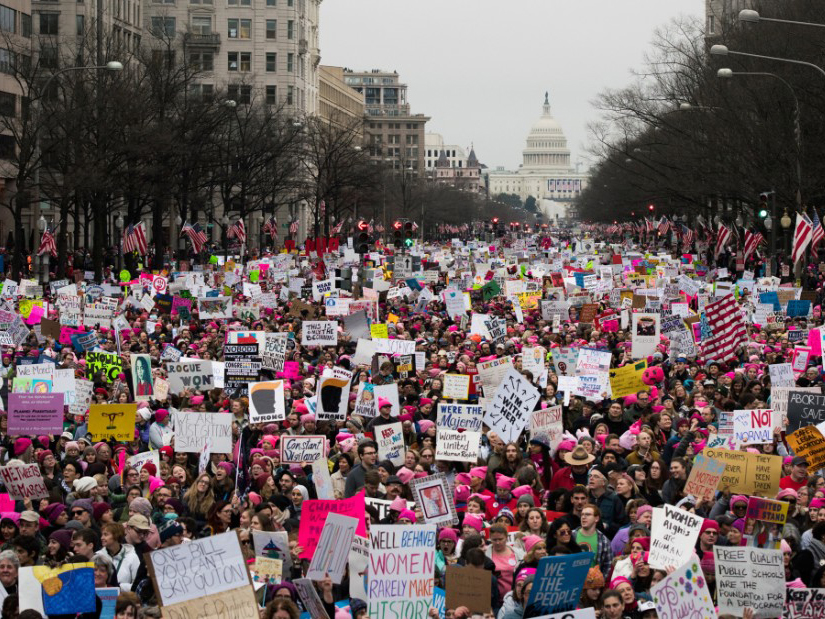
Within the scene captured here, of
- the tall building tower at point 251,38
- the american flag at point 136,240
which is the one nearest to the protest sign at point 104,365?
the american flag at point 136,240

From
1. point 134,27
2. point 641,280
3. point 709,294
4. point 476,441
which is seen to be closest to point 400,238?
point 641,280

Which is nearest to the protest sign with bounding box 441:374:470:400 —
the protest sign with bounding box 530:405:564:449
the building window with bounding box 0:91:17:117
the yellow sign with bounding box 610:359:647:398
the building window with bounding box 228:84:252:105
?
the yellow sign with bounding box 610:359:647:398

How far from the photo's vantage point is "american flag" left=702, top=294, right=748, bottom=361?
→ 24688 mm

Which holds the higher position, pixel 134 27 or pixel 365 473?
pixel 134 27

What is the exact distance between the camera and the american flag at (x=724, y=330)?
24.7m

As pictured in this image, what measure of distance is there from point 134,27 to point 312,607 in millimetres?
86250

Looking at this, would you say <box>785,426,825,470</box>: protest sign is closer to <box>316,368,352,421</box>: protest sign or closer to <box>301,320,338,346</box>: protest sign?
<box>316,368,352,421</box>: protest sign

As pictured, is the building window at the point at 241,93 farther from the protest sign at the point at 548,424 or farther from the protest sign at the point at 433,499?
the protest sign at the point at 433,499

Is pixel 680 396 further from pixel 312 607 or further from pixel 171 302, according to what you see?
pixel 171 302

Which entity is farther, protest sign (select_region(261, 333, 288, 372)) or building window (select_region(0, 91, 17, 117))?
building window (select_region(0, 91, 17, 117))

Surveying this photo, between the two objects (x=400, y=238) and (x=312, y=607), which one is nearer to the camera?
(x=312, y=607)

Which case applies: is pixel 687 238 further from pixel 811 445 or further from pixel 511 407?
pixel 811 445

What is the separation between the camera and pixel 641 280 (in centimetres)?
3766

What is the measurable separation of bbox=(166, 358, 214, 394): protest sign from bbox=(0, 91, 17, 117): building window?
3777 centimetres
